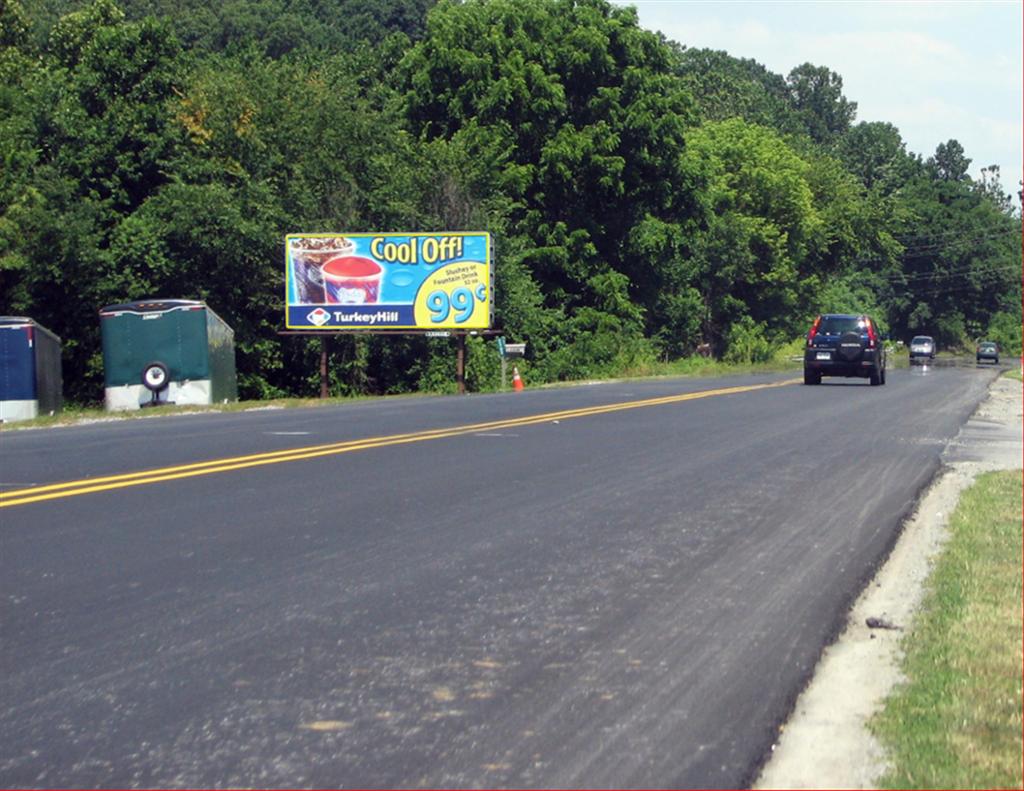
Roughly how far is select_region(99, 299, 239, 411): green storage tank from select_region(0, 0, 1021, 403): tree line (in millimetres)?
6796

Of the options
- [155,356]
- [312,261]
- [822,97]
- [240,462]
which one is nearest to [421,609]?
[240,462]

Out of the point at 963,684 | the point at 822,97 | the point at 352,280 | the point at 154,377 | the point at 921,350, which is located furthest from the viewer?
the point at 822,97

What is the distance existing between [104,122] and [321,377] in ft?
38.0

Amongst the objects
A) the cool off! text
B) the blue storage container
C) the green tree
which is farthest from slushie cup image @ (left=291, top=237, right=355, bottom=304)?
the green tree

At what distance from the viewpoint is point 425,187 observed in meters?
46.0

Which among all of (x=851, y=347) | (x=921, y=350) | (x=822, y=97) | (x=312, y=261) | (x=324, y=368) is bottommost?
(x=921, y=350)

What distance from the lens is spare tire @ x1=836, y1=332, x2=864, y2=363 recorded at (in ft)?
120

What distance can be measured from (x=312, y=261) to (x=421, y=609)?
106 ft

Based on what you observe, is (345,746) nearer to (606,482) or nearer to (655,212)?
(606,482)

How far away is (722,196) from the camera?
73125mm

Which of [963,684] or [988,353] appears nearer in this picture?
[963,684]

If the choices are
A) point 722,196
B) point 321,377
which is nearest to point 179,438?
point 321,377

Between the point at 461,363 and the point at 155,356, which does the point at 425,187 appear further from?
the point at 155,356

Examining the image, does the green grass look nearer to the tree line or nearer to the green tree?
the tree line
